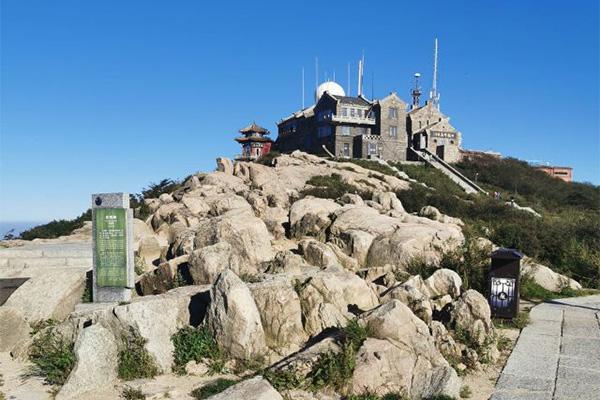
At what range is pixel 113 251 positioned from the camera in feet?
41.3

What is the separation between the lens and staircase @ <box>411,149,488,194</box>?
52.7 metres

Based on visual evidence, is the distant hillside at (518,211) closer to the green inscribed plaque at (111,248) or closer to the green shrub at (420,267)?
the green shrub at (420,267)

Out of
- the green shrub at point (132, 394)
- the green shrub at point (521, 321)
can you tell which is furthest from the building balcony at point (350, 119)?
the green shrub at point (132, 394)

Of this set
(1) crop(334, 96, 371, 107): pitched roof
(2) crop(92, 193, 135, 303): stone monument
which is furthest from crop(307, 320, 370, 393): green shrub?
(1) crop(334, 96, 371, 107): pitched roof

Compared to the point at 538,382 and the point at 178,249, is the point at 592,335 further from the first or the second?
the point at 178,249

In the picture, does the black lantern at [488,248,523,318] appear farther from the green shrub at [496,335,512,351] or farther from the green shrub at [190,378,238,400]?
the green shrub at [190,378,238,400]

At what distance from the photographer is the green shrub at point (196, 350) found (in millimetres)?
9320

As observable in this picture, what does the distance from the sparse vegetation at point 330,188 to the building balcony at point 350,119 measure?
19.9m

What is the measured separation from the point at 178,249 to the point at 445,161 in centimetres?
4965

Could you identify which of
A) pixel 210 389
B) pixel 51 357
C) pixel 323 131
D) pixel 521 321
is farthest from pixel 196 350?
pixel 323 131

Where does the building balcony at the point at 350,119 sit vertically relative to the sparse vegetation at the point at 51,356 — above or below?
above

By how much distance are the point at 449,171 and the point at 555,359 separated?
4946cm

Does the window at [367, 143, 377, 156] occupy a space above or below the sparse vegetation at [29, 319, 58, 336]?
Result: above

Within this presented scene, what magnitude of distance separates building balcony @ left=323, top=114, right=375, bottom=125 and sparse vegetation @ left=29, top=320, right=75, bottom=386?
48676mm
